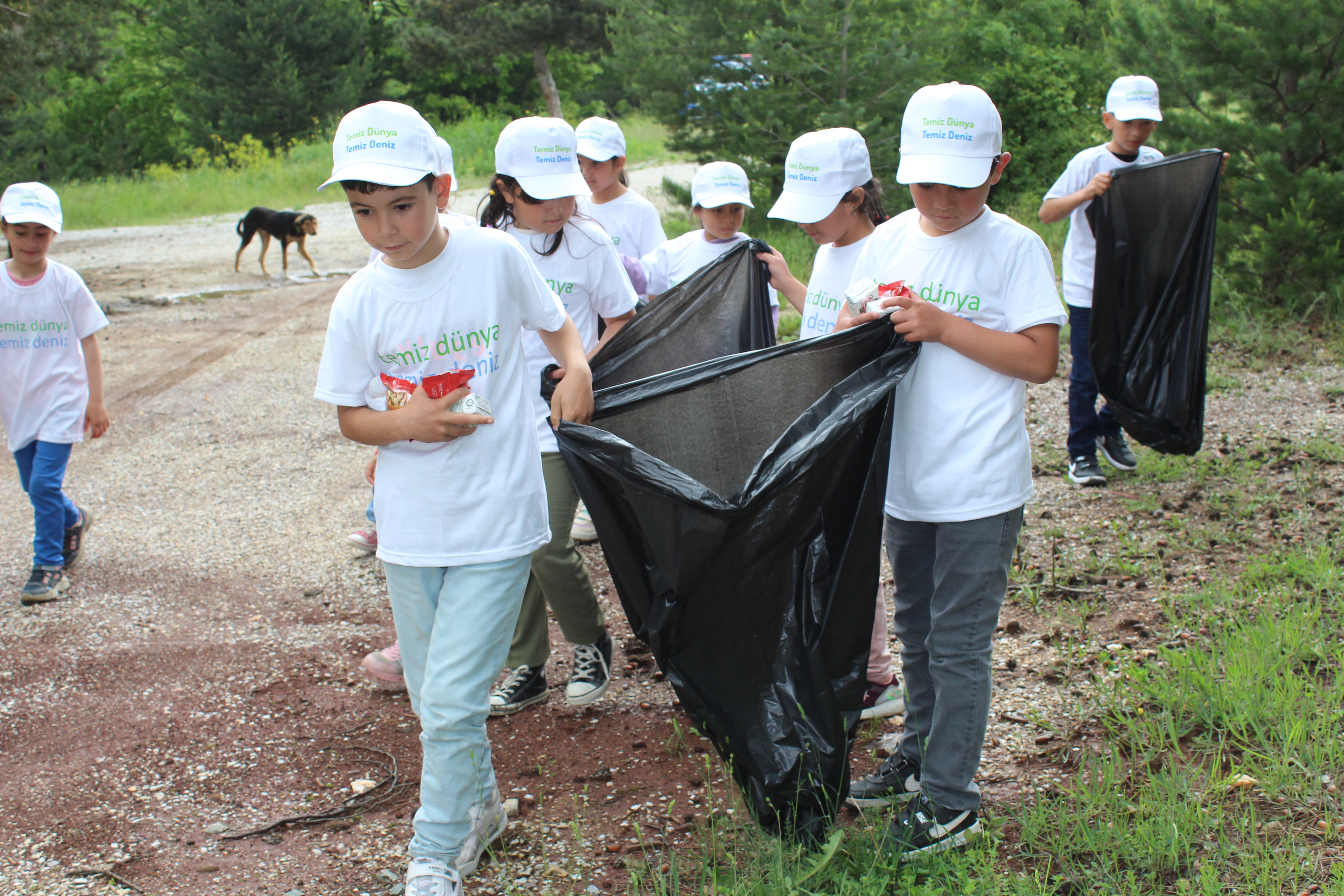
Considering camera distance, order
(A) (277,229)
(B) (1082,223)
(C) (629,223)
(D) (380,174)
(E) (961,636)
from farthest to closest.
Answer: (A) (277,229) → (B) (1082,223) → (C) (629,223) → (E) (961,636) → (D) (380,174)

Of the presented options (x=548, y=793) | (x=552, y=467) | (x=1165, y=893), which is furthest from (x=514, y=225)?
(x=1165, y=893)

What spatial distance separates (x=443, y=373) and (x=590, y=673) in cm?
133

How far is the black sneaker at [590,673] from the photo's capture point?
10.6 ft

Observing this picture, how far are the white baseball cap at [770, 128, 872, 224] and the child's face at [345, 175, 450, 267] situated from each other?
3.16 ft

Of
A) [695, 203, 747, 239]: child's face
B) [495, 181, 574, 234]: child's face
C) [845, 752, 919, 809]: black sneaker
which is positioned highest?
[495, 181, 574, 234]: child's face

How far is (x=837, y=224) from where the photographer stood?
2844 millimetres

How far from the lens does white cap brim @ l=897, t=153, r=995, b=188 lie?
2111 millimetres

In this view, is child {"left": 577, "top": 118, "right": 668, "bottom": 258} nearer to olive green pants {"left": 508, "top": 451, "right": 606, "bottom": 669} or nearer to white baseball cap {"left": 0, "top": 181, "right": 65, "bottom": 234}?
olive green pants {"left": 508, "top": 451, "right": 606, "bottom": 669}

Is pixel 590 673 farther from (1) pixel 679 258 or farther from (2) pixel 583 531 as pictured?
(1) pixel 679 258

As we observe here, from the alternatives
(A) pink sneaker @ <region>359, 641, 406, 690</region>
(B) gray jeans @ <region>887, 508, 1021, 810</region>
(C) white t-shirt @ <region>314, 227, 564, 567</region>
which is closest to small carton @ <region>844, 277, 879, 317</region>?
(B) gray jeans @ <region>887, 508, 1021, 810</region>

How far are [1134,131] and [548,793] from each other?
12.4 feet

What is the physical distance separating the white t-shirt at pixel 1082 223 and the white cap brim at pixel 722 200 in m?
1.57

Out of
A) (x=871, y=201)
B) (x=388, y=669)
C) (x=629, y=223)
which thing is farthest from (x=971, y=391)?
(x=629, y=223)

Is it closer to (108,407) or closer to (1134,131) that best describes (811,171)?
(1134,131)
